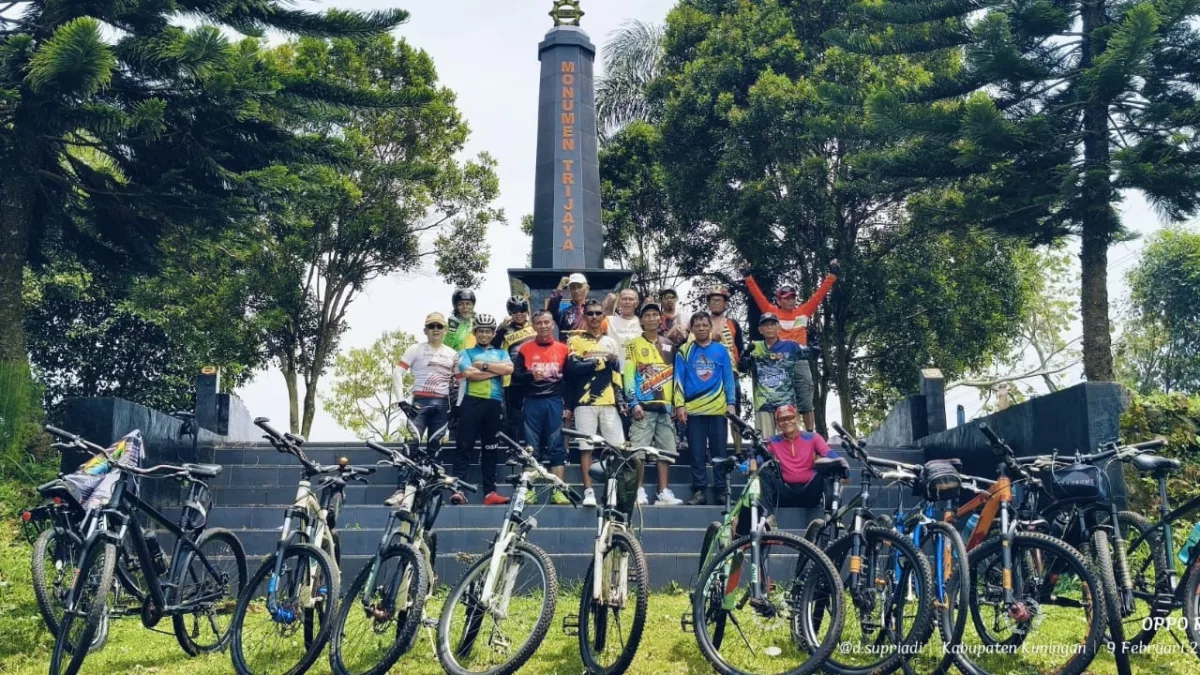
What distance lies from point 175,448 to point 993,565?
23.6 ft

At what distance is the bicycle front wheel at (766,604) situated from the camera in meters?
4.66

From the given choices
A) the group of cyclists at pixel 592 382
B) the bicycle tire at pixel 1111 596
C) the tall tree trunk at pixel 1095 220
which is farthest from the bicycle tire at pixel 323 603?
the tall tree trunk at pixel 1095 220

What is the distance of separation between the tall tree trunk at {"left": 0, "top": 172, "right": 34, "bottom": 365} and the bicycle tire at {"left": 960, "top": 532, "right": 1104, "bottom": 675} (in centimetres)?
842

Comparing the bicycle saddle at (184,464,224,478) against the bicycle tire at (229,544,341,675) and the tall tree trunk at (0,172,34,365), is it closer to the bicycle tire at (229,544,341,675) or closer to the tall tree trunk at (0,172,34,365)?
the bicycle tire at (229,544,341,675)

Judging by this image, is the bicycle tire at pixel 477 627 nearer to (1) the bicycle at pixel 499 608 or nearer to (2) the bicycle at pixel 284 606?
(1) the bicycle at pixel 499 608

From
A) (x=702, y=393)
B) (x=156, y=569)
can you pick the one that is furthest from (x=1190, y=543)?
(x=156, y=569)

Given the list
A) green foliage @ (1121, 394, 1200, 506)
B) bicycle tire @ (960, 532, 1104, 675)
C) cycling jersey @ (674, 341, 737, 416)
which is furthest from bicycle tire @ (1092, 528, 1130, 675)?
cycling jersey @ (674, 341, 737, 416)

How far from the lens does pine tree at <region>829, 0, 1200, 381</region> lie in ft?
39.5

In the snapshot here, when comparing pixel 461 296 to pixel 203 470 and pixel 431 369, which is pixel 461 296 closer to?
pixel 431 369

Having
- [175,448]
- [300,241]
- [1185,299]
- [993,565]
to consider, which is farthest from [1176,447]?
[1185,299]

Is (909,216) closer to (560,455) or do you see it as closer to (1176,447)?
(1176,447)

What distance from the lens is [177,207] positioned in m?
10.6

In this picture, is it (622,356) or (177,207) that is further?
(177,207)

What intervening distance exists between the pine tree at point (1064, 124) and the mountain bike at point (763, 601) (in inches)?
349
